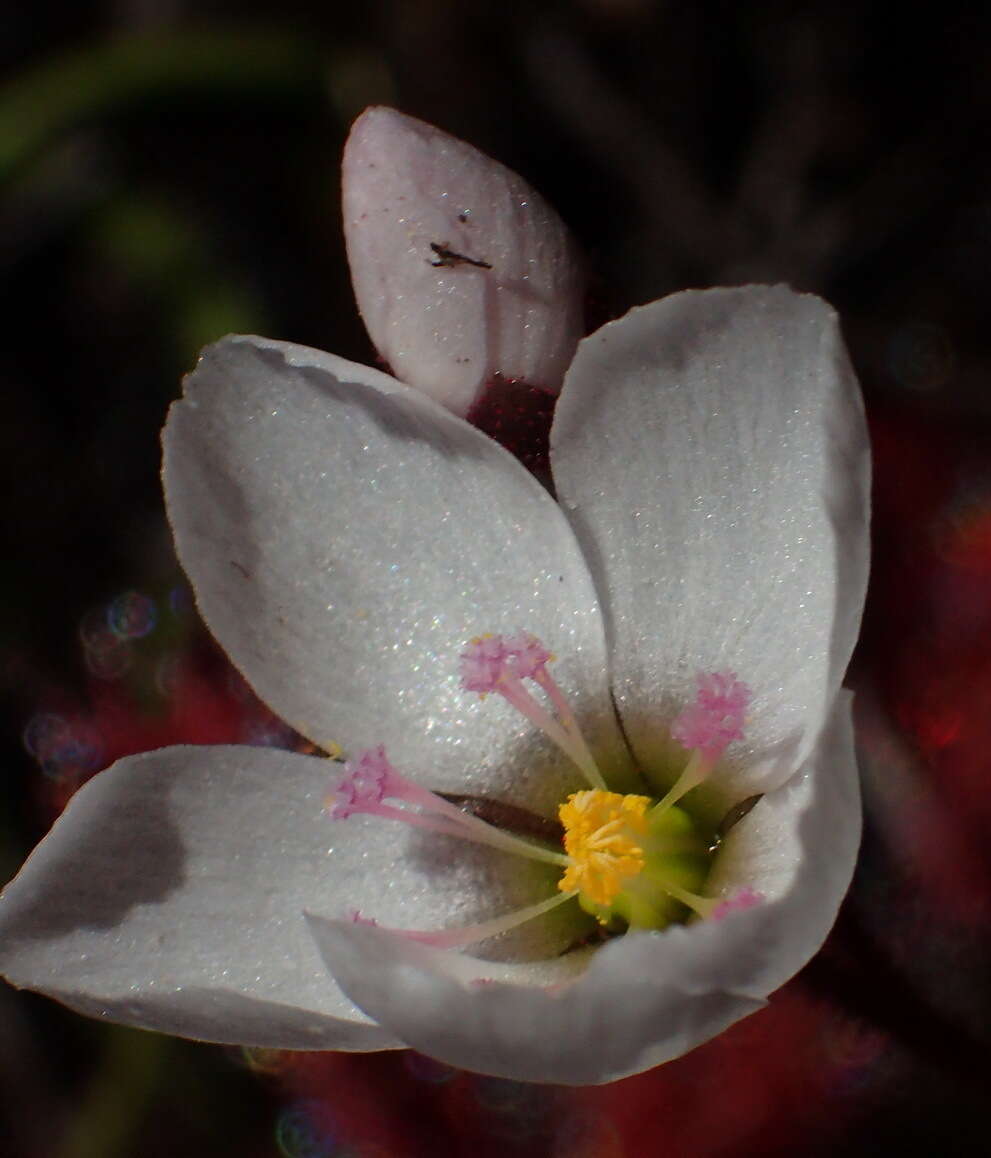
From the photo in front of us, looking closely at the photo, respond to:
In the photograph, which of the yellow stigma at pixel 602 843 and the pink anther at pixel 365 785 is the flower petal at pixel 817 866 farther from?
the pink anther at pixel 365 785

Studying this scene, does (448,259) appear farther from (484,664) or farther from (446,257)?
(484,664)

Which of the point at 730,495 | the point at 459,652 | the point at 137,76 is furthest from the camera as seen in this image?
the point at 137,76

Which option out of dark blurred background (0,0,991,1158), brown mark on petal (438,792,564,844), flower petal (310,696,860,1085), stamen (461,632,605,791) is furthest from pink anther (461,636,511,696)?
dark blurred background (0,0,991,1158)

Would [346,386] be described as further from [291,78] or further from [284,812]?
[291,78]

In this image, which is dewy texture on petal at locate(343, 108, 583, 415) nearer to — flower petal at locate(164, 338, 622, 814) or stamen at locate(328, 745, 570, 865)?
flower petal at locate(164, 338, 622, 814)

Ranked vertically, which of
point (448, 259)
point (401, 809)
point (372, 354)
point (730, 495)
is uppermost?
point (448, 259)

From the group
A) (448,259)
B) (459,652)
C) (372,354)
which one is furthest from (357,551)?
(372,354)

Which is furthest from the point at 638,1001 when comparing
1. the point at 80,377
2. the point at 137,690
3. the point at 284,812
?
the point at 80,377

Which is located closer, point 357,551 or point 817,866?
point 817,866

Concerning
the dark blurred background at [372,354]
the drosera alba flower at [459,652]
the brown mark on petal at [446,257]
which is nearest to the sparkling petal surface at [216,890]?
the drosera alba flower at [459,652]
